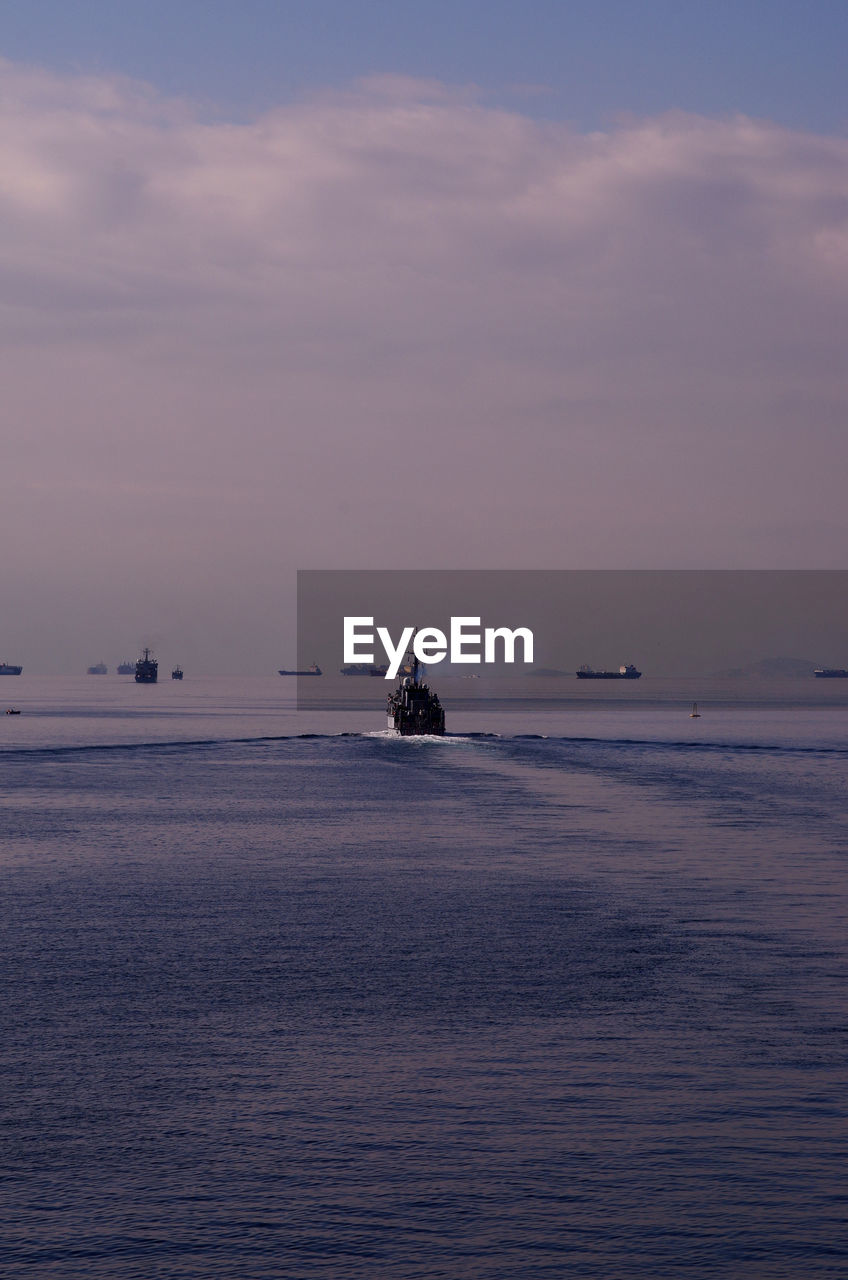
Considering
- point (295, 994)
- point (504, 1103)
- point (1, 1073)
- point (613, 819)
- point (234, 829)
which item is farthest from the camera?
point (613, 819)

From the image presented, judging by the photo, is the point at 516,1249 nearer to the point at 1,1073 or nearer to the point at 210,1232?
the point at 210,1232

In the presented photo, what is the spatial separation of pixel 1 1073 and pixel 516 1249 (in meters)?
10.3

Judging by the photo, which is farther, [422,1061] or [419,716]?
[419,716]

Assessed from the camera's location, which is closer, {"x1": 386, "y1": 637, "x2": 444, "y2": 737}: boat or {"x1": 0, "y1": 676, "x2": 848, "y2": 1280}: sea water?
{"x1": 0, "y1": 676, "x2": 848, "y2": 1280}: sea water

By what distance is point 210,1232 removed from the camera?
1553 cm

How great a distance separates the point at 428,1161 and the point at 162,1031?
27.4 feet

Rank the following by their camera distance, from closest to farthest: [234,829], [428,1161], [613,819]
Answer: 1. [428,1161]
2. [234,829]
3. [613,819]

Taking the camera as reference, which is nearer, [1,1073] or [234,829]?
[1,1073]

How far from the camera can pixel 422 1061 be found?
22672mm

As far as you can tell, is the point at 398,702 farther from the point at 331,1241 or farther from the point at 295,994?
the point at 331,1241

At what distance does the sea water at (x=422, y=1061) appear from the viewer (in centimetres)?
1552

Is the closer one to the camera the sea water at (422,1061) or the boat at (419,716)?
the sea water at (422,1061)

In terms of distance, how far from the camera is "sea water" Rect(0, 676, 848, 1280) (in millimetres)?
15516

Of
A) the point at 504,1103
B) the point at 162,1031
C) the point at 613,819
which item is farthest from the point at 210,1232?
the point at 613,819
